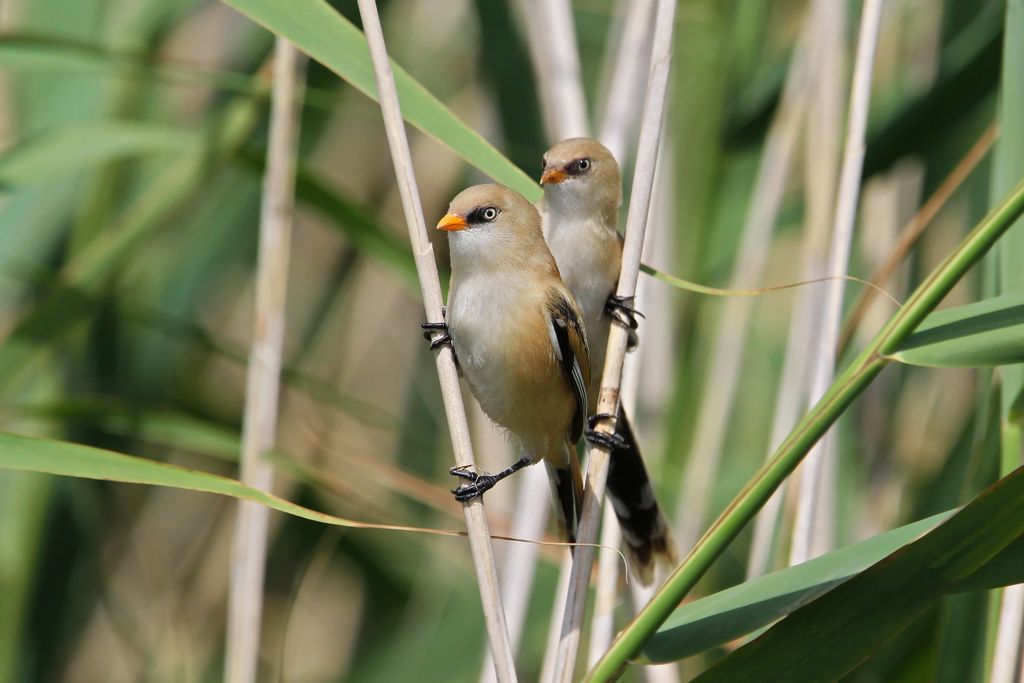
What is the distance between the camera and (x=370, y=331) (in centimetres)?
408

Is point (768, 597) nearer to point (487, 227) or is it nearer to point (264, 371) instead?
point (487, 227)

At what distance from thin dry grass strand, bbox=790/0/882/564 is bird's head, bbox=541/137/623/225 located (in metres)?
0.55

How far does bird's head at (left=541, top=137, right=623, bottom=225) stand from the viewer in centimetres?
242

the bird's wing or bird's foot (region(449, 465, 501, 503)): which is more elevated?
the bird's wing

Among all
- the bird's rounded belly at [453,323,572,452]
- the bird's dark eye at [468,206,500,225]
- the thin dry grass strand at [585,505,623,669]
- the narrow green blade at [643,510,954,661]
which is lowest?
the narrow green blade at [643,510,954,661]

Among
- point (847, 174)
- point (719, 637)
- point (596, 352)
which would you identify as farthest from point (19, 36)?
point (719, 637)

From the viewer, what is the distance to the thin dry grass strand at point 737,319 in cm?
279

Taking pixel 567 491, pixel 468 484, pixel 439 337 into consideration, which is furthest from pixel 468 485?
pixel 567 491

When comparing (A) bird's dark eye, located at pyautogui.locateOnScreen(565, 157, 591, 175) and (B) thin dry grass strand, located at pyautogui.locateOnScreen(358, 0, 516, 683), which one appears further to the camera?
(A) bird's dark eye, located at pyautogui.locateOnScreen(565, 157, 591, 175)

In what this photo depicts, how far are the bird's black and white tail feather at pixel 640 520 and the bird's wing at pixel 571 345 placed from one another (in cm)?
23

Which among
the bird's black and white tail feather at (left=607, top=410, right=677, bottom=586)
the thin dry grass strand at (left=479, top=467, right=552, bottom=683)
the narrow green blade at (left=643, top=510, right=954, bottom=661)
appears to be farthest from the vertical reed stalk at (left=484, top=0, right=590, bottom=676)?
the narrow green blade at (left=643, top=510, right=954, bottom=661)

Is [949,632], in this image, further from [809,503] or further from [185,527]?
[185,527]

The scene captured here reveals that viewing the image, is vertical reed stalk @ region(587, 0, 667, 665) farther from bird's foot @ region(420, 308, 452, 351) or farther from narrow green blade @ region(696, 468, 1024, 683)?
narrow green blade @ region(696, 468, 1024, 683)

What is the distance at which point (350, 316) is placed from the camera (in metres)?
4.09
